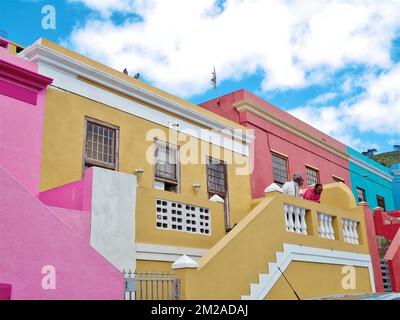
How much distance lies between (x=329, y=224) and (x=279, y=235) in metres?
2.24

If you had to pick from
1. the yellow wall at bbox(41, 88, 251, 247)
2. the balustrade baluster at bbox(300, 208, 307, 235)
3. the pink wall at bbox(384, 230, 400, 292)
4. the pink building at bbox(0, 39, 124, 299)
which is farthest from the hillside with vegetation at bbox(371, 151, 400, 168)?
the pink building at bbox(0, 39, 124, 299)

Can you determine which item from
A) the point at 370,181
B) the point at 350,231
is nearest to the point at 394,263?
the point at 350,231

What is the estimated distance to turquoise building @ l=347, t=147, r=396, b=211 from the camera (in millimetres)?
19781

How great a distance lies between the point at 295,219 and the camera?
397 inches

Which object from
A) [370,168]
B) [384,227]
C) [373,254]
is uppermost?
[370,168]

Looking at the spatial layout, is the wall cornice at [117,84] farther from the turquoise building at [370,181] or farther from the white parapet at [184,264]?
the turquoise building at [370,181]

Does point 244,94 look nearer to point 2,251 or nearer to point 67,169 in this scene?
point 67,169

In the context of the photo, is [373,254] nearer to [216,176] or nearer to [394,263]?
[394,263]

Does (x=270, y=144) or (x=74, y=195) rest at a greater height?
(x=270, y=144)

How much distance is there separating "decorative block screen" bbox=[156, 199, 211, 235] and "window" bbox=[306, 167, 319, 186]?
7811 millimetres

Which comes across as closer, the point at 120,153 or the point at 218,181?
the point at 120,153

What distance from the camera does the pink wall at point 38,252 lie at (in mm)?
5441

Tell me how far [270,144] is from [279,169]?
3.00 feet
